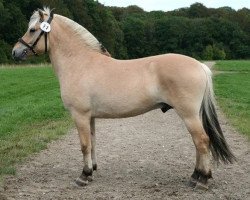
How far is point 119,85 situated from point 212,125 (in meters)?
1.46

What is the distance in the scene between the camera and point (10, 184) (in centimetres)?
648

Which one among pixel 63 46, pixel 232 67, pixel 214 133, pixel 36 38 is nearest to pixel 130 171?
pixel 214 133

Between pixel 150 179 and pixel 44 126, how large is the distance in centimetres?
535

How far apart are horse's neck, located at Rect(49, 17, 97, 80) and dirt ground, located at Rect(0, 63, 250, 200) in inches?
65.4

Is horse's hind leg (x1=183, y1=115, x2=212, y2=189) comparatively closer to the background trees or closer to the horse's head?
the horse's head

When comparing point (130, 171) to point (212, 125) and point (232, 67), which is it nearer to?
point (212, 125)

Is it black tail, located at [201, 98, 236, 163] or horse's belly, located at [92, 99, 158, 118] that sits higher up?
horse's belly, located at [92, 99, 158, 118]

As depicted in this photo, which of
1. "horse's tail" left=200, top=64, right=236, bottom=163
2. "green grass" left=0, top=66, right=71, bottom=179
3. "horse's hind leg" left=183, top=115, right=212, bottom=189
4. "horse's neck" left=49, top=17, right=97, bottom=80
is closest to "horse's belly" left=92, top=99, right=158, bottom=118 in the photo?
"horse's hind leg" left=183, top=115, right=212, bottom=189

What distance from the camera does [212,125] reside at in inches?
262

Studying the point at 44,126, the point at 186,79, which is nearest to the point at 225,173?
the point at 186,79

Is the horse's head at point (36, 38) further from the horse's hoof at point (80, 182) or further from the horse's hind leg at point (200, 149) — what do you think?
the horse's hind leg at point (200, 149)

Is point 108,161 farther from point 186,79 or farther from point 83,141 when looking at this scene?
point 186,79

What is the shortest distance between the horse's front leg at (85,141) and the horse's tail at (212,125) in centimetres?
167

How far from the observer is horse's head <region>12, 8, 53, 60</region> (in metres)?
6.89
